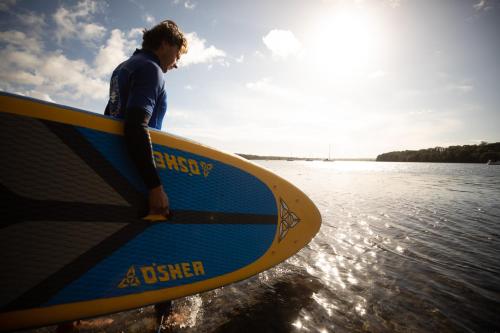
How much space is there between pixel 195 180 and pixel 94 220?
2.67ft

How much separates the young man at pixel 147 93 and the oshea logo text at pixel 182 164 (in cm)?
33

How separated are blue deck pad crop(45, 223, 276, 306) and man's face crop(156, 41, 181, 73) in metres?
1.38

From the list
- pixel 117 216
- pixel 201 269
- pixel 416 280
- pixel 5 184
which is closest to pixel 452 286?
pixel 416 280

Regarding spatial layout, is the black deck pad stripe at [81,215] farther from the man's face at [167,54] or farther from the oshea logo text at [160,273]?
the man's face at [167,54]

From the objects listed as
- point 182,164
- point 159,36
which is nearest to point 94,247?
point 182,164

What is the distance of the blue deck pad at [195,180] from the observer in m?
1.70

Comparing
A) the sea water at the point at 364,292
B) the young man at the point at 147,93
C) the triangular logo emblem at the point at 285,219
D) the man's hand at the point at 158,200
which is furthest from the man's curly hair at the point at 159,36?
the sea water at the point at 364,292

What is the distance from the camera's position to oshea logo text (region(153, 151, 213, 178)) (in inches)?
74.6

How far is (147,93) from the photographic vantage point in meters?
1.50

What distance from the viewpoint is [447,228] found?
605cm

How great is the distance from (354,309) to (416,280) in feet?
4.73

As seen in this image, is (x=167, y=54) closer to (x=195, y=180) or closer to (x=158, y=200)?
(x=195, y=180)

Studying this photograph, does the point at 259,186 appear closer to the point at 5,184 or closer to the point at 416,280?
the point at 5,184

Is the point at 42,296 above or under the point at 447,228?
above
